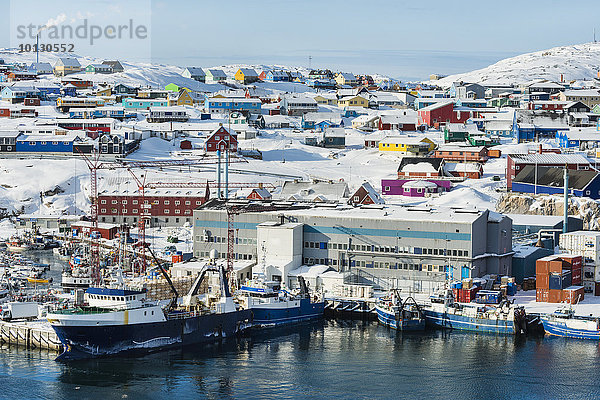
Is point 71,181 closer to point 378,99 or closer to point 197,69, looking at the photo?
point 378,99

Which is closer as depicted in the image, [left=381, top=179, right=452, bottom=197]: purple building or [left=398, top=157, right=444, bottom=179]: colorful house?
[left=381, top=179, right=452, bottom=197]: purple building

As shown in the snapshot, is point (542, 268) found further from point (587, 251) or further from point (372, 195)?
point (372, 195)

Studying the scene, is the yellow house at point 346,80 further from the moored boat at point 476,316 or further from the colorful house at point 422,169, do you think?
the moored boat at point 476,316

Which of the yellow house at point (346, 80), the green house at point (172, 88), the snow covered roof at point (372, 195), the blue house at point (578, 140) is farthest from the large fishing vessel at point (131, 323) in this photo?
the yellow house at point (346, 80)

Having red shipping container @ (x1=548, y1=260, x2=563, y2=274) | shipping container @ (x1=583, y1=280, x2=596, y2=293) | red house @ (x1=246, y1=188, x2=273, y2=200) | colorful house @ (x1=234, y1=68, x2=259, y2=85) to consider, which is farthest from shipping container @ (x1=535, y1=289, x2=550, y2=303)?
colorful house @ (x1=234, y1=68, x2=259, y2=85)

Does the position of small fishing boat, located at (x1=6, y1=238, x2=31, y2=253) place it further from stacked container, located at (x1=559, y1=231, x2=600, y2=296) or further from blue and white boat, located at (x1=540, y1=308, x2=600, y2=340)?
blue and white boat, located at (x1=540, y1=308, x2=600, y2=340)
